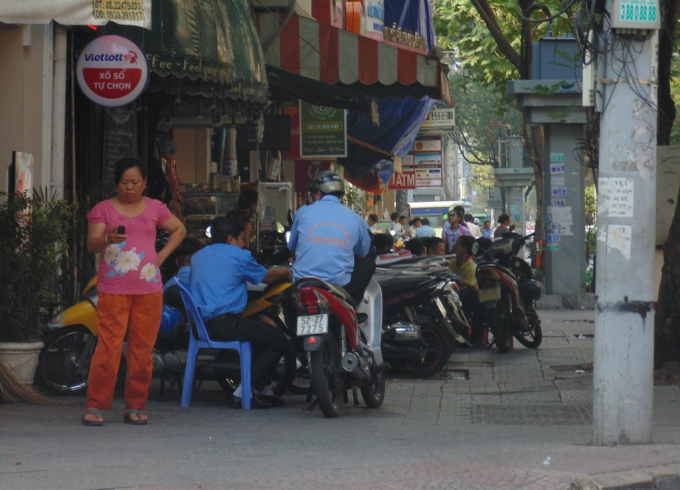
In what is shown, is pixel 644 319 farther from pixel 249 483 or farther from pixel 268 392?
pixel 268 392

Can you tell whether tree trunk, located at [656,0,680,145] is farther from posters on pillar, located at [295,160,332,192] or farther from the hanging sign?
posters on pillar, located at [295,160,332,192]

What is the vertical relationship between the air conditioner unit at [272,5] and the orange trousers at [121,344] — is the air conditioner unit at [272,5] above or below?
above

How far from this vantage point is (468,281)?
38.6ft

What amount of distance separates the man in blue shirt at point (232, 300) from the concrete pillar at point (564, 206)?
11.1m

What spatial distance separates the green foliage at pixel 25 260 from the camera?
733cm

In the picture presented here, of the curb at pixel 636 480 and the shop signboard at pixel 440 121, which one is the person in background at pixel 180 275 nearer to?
the curb at pixel 636 480

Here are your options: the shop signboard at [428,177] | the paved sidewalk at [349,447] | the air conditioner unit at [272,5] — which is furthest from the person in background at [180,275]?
the shop signboard at [428,177]

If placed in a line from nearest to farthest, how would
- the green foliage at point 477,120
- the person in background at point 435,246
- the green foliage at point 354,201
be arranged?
the person in background at point 435,246, the green foliage at point 354,201, the green foliage at point 477,120

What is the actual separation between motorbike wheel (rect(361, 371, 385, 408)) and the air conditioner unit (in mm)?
6025

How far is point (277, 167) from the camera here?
1691cm

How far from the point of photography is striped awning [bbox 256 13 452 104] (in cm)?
1191

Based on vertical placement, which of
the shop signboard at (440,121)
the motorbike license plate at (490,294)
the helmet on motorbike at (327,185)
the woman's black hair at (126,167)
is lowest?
the motorbike license plate at (490,294)

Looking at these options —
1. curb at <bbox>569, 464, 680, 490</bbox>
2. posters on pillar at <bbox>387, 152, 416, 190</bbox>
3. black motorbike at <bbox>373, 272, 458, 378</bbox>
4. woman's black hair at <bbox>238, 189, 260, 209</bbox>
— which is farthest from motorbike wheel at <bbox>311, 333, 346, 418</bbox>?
posters on pillar at <bbox>387, 152, 416, 190</bbox>

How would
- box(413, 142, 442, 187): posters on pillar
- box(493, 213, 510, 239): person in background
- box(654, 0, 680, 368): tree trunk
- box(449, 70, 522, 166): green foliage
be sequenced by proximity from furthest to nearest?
box(449, 70, 522, 166): green foliage → box(413, 142, 442, 187): posters on pillar → box(493, 213, 510, 239): person in background → box(654, 0, 680, 368): tree trunk
